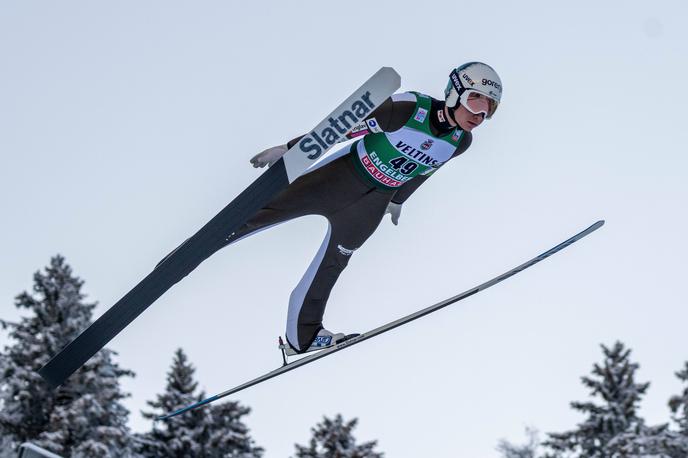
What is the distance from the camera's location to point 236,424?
2338cm

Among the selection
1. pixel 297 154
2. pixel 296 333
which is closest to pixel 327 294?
pixel 296 333

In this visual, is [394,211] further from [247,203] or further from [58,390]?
[58,390]

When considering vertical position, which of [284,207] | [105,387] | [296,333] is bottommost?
[296,333]

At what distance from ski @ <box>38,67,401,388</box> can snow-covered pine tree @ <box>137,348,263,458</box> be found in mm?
17248

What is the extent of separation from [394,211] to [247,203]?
1.25 m

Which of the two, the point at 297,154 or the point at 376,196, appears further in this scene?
the point at 376,196

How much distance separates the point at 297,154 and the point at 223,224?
0.54 m

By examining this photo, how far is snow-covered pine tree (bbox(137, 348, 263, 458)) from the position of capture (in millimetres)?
22375

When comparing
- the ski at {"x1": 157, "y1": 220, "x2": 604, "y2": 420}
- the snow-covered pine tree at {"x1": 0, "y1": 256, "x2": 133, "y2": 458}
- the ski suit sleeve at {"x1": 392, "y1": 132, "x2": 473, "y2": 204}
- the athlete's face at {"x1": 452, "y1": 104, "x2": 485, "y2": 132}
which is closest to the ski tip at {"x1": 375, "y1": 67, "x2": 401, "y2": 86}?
the athlete's face at {"x1": 452, "y1": 104, "x2": 485, "y2": 132}

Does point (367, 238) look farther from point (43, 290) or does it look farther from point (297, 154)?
point (43, 290)

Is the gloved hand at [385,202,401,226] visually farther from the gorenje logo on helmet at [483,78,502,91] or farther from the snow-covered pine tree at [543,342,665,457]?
the snow-covered pine tree at [543,342,665,457]

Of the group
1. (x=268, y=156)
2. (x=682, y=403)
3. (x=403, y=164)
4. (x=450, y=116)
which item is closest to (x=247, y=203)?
(x=268, y=156)

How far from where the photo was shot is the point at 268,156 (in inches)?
201

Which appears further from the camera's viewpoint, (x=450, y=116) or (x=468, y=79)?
(x=450, y=116)
